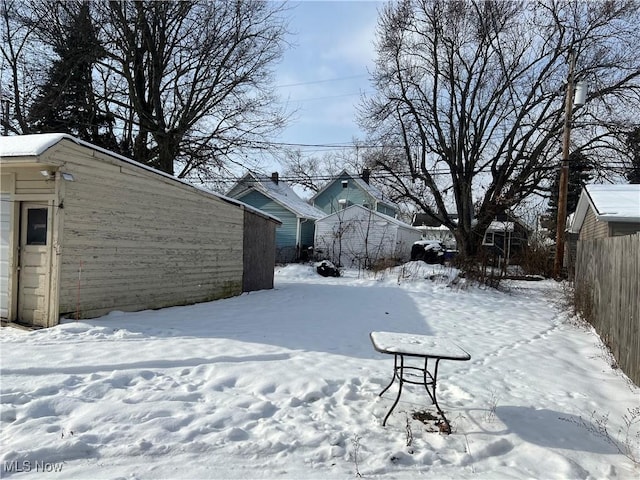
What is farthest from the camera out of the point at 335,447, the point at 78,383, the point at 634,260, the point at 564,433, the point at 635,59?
the point at 635,59

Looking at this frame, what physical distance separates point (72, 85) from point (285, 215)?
557 inches

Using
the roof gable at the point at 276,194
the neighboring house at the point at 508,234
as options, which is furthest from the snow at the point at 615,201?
the roof gable at the point at 276,194

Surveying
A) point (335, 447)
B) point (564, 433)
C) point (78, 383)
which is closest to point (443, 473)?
point (335, 447)

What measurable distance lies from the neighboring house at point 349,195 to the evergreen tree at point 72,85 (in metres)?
19.3

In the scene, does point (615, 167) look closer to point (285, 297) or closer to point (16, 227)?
point (285, 297)

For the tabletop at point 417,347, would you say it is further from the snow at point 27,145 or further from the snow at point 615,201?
the snow at point 615,201

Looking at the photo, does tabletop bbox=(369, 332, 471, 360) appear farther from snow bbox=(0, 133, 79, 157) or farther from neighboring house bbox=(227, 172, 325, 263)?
neighboring house bbox=(227, 172, 325, 263)

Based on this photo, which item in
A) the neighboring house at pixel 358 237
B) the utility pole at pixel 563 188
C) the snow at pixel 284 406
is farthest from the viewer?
the neighboring house at pixel 358 237

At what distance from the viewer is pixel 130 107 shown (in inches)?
662

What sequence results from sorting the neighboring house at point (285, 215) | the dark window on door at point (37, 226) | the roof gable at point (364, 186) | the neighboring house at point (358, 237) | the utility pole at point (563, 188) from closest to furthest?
the dark window on door at point (37, 226) < the utility pole at point (563, 188) < the neighboring house at point (358, 237) < the neighboring house at point (285, 215) < the roof gable at point (364, 186)

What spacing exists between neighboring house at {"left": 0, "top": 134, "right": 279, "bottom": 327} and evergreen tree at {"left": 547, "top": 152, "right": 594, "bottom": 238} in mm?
14655

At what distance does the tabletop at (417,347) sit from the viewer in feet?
11.6

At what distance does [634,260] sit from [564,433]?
7.86 feet

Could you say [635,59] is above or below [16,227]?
above
